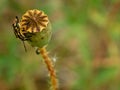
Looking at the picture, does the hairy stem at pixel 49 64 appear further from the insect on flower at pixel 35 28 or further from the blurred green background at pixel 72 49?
the blurred green background at pixel 72 49

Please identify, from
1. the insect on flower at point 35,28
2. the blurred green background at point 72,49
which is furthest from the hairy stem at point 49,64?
the blurred green background at point 72,49

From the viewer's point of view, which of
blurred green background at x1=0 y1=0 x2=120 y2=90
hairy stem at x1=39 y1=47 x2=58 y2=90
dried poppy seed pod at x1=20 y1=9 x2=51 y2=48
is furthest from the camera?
blurred green background at x1=0 y1=0 x2=120 y2=90

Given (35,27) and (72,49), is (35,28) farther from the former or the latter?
(72,49)

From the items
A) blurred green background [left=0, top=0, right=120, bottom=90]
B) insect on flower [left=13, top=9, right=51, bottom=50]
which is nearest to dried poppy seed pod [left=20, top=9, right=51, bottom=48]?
insect on flower [left=13, top=9, right=51, bottom=50]

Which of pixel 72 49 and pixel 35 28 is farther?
pixel 72 49

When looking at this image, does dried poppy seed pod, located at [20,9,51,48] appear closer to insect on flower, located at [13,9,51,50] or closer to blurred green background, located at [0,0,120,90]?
insect on flower, located at [13,9,51,50]

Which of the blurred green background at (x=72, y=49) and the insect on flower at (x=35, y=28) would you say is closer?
the insect on flower at (x=35, y=28)

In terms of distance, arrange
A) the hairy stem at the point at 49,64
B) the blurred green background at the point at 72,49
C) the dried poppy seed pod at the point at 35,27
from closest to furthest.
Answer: the dried poppy seed pod at the point at 35,27 < the hairy stem at the point at 49,64 < the blurred green background at the point at 72,49

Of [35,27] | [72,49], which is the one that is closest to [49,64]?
[35,27]
